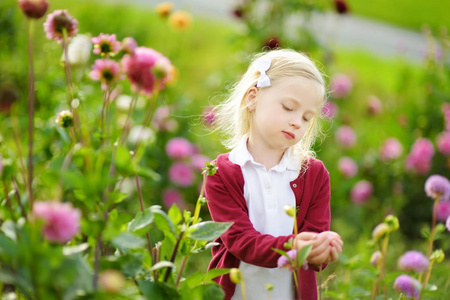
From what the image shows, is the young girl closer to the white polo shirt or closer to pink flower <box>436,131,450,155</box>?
the white polo shirt

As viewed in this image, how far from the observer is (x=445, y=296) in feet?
6.88

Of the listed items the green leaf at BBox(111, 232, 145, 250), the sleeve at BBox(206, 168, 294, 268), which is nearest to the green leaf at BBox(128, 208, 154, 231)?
the green leaf at BBox(111, 232, 145, 250)

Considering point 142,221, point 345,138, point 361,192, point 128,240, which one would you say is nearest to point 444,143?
point 361,192

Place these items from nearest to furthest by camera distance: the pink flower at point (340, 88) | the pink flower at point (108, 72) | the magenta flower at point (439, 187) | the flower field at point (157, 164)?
the flower field at point (157, 164) < the pink flower at point (108, 72) < the magenta flower at point (439, 187) < the pink flower at point (340, 88)

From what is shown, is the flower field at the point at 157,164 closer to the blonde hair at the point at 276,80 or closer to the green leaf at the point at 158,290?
the green leaf at the point at 158,290

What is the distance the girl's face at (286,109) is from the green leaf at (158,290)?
438 mm

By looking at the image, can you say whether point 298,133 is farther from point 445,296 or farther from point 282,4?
point 282,4

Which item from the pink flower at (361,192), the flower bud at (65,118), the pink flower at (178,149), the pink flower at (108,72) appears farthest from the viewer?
the pink flower at (361,192)

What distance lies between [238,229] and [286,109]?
305 mm

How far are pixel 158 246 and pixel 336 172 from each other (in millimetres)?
2088

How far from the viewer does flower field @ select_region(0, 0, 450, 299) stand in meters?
1.02

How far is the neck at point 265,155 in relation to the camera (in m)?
1.46

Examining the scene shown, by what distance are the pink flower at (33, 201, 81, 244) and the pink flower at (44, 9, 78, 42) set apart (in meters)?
0.61

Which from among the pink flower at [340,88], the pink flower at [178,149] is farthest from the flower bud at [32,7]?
the pink flower at [340,88]
